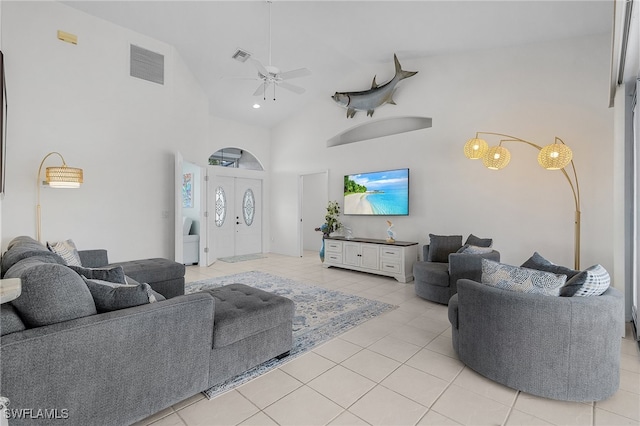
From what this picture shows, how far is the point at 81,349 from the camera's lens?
140 cm

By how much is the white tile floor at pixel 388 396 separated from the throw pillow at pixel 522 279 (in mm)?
673

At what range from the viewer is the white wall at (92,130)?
3611 mm

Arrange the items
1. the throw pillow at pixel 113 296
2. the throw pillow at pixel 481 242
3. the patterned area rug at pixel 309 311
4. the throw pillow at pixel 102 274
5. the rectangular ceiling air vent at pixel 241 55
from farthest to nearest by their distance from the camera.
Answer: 1. the rectangular ceiling air vent at pixel 241 55
2. the throw pillow at pixel 481 242
3. the patterned area rug at pixel 309 311
4. the throw pillow at pixel 102 274
5. the throw pillow at pixel 113 296

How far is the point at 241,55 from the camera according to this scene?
193 inches

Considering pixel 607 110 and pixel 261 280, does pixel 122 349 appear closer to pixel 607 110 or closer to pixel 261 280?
pixel 261 280

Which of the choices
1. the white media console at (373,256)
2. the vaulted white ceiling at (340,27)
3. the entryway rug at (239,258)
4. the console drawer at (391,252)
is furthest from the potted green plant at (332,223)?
the vaulted white ceiling at (340,27)

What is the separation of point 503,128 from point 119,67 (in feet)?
18.6

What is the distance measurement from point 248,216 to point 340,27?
493 centimetres

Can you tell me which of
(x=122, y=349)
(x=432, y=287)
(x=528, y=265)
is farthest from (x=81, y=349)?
(x=432, y=287)

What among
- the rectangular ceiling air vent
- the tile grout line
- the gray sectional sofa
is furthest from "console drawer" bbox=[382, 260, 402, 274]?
the rectangular ceiling air vent

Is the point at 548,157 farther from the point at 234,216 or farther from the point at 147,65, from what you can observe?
the point at 234,216

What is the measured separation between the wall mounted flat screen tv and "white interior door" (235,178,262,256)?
2.72m

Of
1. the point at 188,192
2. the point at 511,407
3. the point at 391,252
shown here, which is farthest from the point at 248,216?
the point at 511,407

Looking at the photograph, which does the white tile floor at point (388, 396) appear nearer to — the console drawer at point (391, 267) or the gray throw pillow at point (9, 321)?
the gray throw pillow at point (9, 321)
